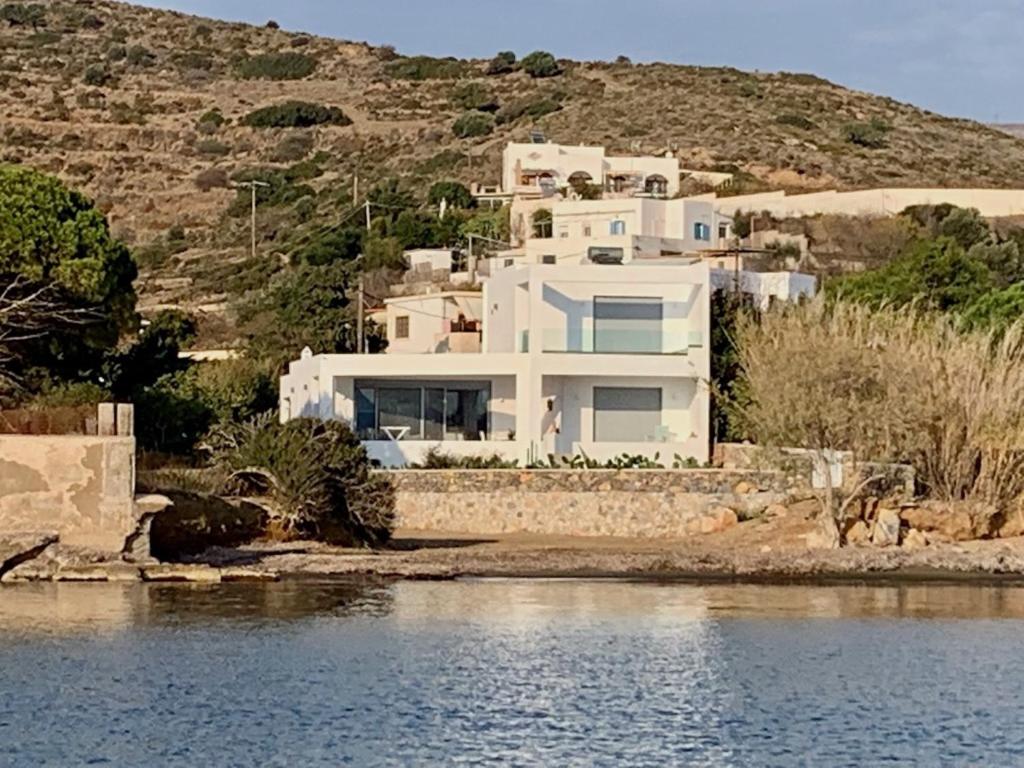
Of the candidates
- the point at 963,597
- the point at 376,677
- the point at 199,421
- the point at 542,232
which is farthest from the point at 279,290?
the point at 376,677

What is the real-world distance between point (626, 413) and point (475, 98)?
68.6 m

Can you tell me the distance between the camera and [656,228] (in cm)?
7369

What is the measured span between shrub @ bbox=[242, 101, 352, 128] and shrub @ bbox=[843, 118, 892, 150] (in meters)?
27.8

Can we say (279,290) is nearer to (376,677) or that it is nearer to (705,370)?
(705,370)

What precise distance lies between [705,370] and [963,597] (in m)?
15.6

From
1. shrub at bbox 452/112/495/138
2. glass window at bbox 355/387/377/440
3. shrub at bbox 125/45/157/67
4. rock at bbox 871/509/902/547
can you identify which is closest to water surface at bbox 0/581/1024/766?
rock at bbox 871/509/902/547

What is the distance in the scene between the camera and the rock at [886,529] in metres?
44.0

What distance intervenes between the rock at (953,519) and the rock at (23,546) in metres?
18.8

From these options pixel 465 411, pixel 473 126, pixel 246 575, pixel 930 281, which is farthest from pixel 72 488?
Answer: pixel 473 126

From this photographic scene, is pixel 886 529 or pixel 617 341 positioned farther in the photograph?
pixel 617 341

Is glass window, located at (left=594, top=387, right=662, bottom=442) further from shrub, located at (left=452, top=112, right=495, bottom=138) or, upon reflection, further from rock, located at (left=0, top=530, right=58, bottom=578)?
shrub, located at (left=452, top=112, right=495, bottom=138)

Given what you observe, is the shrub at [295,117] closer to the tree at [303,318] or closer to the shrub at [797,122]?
the shrub at [797,122]

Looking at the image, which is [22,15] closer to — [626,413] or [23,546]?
[626,413]

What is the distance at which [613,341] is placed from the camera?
175 feet
